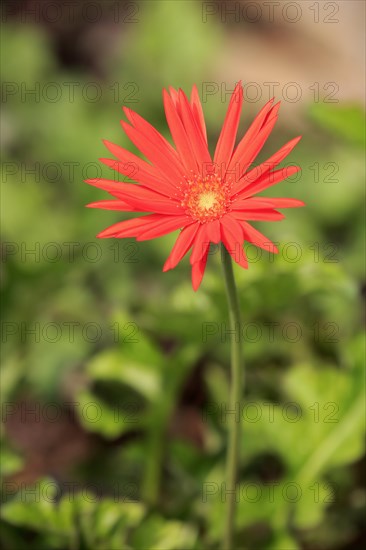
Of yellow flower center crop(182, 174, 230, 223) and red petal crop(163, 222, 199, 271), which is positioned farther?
yellow flower center crop(182, 174, 230, 223)

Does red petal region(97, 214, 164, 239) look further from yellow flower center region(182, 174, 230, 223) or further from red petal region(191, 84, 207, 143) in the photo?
red petal region(191, 84, 207, 143)

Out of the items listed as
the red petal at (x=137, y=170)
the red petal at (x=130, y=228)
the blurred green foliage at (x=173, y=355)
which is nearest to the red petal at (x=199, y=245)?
the red petal at (x=130, y=228)

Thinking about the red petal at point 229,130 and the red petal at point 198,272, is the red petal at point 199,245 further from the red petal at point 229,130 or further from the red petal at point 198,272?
the red petal at point 229,130

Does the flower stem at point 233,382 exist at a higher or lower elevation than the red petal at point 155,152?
lower

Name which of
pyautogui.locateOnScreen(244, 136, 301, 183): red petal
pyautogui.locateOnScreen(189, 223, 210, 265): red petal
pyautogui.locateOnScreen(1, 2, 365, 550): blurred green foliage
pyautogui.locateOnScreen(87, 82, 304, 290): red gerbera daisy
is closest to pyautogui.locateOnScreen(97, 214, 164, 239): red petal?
pyautogui.locateOnScreen(87, 82, 304, 290): red gerbera daisy

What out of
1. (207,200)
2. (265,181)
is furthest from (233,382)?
(265,181)

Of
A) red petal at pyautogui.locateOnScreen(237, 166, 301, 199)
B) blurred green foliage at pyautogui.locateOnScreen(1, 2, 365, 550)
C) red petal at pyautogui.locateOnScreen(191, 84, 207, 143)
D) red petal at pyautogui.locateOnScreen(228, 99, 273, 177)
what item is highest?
red petal at pyautogui.locateOnScreen(191, 84, 207, 143)
